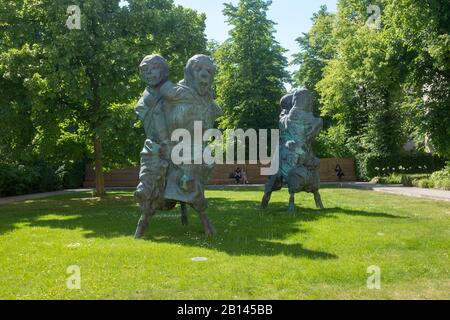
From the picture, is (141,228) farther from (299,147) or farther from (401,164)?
(401,164)

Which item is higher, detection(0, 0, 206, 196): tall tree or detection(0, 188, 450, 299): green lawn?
detection(0, 0, 206, 196): tall tree

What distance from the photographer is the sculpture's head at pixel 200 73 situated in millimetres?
9578

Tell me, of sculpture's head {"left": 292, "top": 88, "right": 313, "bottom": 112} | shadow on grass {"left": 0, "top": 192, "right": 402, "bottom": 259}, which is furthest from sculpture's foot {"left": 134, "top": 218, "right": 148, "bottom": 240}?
sculpture's head {"left": 292, "top": 88, "right": 313, "bottom": 112}

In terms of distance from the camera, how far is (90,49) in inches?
640

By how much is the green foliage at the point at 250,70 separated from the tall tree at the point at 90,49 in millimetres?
19431

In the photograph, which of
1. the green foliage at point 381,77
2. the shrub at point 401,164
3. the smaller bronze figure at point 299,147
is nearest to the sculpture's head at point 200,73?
the smaller bronze figure at point 299,147

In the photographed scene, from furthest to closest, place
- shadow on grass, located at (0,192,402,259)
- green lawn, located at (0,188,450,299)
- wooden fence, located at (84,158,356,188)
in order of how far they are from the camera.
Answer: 1. wooden fence, located at (84,158,356,188)
2. shadow on grass, located at (0,192,402,259)
3. green lawn, located at (0,188,450,299)

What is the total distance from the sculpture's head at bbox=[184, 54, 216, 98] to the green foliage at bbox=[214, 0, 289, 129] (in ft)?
96.2

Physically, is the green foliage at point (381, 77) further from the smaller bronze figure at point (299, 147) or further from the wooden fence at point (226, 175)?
the smaller bronze figure at point (299, 147)

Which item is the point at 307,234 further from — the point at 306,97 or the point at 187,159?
the point at 306,97

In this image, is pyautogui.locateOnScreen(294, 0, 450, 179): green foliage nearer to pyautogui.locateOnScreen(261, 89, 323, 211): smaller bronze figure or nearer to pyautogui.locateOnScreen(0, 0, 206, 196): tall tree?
pyautogui.locateOnScreen(261, 89, 323, 211): smaller bronze figure

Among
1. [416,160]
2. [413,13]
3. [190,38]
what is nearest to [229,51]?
[416,160]

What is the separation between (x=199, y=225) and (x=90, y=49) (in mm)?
7932

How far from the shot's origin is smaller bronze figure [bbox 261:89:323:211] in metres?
13.9
